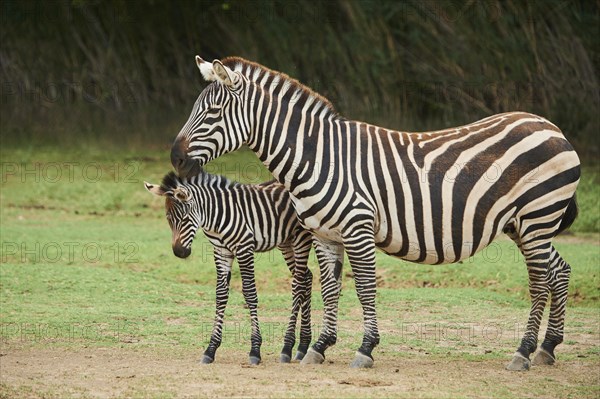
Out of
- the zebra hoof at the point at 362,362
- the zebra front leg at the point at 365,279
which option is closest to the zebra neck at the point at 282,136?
the zebra front leg at the point at 365,279

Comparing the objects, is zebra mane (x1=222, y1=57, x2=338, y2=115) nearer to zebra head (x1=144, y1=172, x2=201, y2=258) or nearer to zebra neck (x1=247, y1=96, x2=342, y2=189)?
zebra neck (x1=247, y1=96, x2=342, y2=189)

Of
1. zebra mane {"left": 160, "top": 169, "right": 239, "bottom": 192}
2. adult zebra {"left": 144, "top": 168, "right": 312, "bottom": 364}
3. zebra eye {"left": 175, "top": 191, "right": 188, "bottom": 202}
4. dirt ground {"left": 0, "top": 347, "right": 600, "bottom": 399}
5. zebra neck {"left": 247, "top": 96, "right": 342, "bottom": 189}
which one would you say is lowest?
dirt ground {"left": 0, "top": 347, "right": 600, "bottom": 399}

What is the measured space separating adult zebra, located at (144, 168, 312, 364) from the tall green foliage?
34.8ft

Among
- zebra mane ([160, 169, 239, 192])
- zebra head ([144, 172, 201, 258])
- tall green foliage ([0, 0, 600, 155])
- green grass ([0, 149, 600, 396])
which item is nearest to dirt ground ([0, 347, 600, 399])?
green grass ([0, 149, 600, 396])

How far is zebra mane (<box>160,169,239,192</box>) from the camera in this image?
29.3 feet

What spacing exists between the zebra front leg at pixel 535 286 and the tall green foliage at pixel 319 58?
1097 cm

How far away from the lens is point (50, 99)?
22203 mm

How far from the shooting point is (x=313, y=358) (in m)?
8.72

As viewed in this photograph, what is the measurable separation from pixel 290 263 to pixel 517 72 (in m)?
11.6

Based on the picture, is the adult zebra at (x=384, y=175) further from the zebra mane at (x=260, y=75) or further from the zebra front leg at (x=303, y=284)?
the zebra front leg at (x=303, y=284)

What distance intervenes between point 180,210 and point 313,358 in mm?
1716

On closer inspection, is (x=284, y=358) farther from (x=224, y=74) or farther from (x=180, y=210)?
(x=224, y=74)

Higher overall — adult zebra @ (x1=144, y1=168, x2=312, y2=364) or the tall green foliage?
the tall green foliage

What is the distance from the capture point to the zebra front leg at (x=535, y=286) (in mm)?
8727
